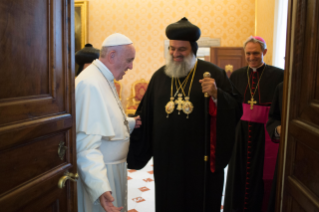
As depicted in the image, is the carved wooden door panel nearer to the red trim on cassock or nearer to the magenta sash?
the red trim on cassock

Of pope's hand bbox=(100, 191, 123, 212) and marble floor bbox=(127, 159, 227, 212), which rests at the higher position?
pope's hand bbox=(100, 191, 123, 212)

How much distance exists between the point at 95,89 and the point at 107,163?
536mm

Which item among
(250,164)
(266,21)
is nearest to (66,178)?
(250,164)

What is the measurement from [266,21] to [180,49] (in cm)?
443

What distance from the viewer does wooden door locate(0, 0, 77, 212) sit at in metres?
1.00

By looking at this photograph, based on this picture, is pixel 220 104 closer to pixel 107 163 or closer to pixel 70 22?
pixel 107 163

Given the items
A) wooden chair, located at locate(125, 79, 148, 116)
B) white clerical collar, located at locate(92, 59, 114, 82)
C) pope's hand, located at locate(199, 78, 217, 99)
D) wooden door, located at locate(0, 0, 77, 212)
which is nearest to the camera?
wooden door, located at locate(0, 0, 77, 212)

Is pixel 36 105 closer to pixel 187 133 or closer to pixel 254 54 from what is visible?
pixel 187 133

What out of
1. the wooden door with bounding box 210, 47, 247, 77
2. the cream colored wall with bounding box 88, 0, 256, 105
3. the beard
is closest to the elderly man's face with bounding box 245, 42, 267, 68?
the beard

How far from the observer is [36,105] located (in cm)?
115

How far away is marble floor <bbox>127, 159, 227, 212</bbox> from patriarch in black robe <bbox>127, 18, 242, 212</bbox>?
1.05 meters

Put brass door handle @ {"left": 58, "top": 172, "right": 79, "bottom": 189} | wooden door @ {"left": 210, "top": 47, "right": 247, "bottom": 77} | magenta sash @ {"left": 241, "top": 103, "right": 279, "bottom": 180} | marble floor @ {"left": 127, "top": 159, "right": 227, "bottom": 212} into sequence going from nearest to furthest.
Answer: brass door handle @ {"left": 58, "top": 172, "right": 79, "bottom": 189} < magenta sash @ {"left": 241, "top": 103, "right": 279, "bottom": 180} < marble floor @ {"left": 127, "top": 159, "right": 227, "bottom": 212} < wooden door @ {"left": 210, "top": 47, "right": 247, "bottom": 77}

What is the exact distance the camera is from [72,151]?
1.45 metres

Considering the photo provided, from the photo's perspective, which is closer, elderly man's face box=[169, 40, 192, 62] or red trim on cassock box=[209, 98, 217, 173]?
red trim on cassock box=[209, 98, 217, 173]
